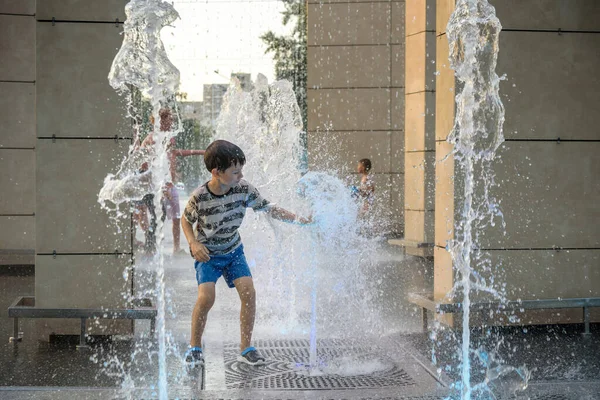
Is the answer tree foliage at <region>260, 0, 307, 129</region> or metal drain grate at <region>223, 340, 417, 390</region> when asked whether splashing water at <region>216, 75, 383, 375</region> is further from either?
tree foliage at <region>260, 0, 307, 129</region>

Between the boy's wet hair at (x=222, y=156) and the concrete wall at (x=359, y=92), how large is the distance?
36.9 ft

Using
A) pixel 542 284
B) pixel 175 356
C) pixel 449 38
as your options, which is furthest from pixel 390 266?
pixel 175 356

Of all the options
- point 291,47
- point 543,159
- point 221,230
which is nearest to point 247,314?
point 221,230

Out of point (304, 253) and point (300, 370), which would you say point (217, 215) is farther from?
point (304, 253)

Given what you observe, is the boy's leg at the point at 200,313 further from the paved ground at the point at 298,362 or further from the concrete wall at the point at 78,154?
the concrete wall at the point at 78,154

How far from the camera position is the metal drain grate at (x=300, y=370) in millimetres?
4730

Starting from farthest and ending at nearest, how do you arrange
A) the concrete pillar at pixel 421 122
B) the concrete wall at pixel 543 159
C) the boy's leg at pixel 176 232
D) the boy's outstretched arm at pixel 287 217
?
1. the concrete pillar at pixel 421 122
2. the boy's leg at pixel 176 232
3. the concrete wall at pixel 543 159
4. the boy's outstretched arm at pixel 287 217

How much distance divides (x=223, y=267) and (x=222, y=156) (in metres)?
0.75

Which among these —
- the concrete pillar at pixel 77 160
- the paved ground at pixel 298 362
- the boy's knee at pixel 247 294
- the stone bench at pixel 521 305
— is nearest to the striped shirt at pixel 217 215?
the boy's knee at pixel 247 294

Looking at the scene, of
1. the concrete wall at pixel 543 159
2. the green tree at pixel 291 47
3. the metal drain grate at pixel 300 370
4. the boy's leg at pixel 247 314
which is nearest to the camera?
the metal drain grate at pixel 300 370

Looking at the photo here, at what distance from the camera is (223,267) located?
5.42 meters

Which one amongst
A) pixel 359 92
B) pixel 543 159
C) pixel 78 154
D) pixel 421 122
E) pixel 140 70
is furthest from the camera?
pixel 359 92

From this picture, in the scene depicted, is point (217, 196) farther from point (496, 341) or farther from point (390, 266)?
point (390, 266)

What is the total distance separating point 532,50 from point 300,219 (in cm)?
256
